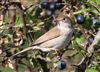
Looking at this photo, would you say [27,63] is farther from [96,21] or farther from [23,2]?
[96,21]

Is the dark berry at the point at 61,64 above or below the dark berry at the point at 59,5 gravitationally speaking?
below

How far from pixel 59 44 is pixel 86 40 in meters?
1.27

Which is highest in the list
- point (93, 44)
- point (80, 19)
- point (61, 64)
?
point (80, 19)

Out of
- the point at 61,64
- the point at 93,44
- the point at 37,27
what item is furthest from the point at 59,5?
the point at 93,44

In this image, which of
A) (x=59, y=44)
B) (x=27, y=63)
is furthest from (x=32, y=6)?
(x=59, y=44)

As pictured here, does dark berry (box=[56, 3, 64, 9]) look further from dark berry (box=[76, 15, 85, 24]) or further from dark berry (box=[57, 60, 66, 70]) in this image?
dark berry (box=[57, 60, 66, 70])

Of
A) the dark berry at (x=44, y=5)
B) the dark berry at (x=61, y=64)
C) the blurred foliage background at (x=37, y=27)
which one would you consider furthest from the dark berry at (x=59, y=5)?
the dark berry at (x=61, y=64)

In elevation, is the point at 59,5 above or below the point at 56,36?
above

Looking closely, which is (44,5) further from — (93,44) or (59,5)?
(93,44)

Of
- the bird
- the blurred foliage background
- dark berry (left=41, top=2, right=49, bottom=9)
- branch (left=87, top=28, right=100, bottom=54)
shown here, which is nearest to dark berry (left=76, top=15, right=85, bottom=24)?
the blurred foliage background

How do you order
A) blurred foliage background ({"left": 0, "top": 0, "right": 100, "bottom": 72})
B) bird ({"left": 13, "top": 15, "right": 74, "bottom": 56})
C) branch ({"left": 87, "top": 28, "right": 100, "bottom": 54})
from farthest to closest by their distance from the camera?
bird ({"left": 13, "top": 15, "right": 74, "bottom": 56})
blurred foliage background ({"left": 0, "top": 0, "right": 100, "bottom": 72})
branch ({"left": 87, "top": 28, "right": 100, "bottom": 54})

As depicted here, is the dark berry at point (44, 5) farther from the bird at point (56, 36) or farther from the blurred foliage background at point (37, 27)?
the bird at point (56, 36)

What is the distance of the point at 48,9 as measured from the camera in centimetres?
312

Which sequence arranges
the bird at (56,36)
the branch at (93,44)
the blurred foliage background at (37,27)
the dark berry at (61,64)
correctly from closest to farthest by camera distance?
the branch at (93,44)
the blurred foliage background at (37,27)
the dark berry at (61,64)
the bird at (56,36)
